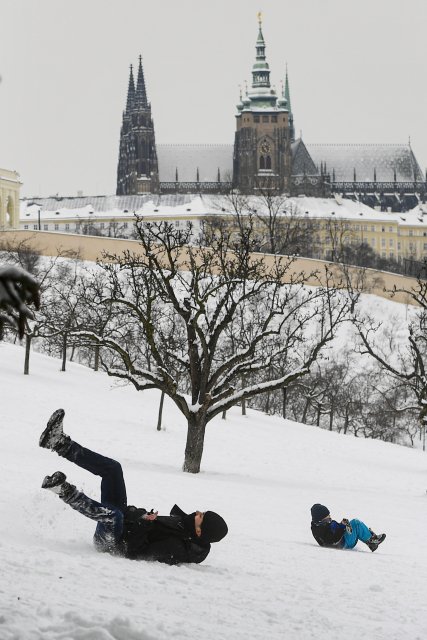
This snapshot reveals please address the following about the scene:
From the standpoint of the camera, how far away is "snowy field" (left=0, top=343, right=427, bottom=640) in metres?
5.81

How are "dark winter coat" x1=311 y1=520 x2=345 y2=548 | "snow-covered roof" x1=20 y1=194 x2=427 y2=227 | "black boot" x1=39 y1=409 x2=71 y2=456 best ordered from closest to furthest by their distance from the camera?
"black boot" x1=39 y1=409 x2=71 y2=456 < "dark winter coat" x1=311 y1=520 x2=345 y2=548 < "snow-covered roof" x1=20 y1=194 x2=427 y2=227

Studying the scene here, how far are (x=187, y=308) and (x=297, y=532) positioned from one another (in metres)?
6.95

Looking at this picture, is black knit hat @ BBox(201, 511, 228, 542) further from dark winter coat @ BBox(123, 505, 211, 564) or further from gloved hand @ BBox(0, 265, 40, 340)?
gloved hand @ BBox(0, 265, 40, 340)

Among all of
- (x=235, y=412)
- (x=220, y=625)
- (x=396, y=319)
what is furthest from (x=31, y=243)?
(x=220, y=625)

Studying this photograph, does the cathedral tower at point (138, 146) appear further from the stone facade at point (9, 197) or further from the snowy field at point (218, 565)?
the snowy field at point (218, 565)

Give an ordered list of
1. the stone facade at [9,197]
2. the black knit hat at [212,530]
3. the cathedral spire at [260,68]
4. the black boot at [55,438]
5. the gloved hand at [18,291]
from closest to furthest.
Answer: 1. the gloved hand at [18,291]
2. the black knit hat at [212,530]
3. the black boot at [55,438]
4. the stone facade at [9,197]
5. the cathedral spire at [260,68]

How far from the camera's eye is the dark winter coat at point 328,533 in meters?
A: 9.88

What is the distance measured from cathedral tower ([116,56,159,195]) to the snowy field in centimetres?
13480

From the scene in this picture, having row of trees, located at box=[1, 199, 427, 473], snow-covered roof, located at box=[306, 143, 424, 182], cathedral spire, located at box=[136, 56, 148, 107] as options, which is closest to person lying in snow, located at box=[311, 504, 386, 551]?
row of trees, located at box=[1, 199, 427, 473]

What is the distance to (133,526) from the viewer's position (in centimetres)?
775

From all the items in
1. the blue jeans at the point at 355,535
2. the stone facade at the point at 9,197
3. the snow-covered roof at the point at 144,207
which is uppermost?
the snow-covered roof at the point at 144,207

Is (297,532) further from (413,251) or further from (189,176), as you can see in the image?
(189,176)

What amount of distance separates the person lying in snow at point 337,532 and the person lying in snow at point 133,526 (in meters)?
2.16

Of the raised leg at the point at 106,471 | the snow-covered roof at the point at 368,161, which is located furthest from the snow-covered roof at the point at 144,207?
the raised leg at the point at 106,471
